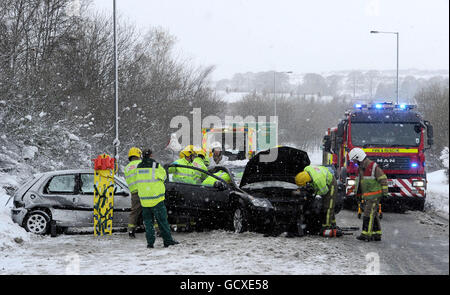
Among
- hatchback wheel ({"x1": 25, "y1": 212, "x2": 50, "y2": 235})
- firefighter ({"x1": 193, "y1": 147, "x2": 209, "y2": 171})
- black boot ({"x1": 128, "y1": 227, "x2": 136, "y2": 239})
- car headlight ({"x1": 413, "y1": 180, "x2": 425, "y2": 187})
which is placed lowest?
black boot ({"x1": 128, "y1": 227, "x2": 136, "y2": 239})

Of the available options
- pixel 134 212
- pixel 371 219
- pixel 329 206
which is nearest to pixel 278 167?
pixel 329 206

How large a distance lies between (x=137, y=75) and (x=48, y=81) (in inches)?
376

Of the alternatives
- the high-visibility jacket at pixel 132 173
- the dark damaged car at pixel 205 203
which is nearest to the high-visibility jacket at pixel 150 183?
the high-visibility jacket at pixel 132 173

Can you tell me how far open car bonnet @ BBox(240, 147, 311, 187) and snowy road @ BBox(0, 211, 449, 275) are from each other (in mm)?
1539

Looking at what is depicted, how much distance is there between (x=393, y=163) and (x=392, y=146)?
447 millimetres

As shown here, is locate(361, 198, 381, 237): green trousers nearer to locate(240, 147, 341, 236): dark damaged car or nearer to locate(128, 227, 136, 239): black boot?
locate(240, 147, 341, 236): dark damaged car

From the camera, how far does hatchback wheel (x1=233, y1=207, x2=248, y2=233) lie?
11.5 meters

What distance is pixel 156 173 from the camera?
10.2m

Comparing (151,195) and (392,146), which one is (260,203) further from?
(392,146)

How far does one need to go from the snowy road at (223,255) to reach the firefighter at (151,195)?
27 centimetres

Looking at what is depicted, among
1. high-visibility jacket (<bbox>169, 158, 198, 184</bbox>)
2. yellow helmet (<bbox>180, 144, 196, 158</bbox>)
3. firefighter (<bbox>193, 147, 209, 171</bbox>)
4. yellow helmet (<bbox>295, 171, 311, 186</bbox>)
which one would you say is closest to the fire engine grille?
firefighter (<bbox>193, 147, 209, 171</bbox>)

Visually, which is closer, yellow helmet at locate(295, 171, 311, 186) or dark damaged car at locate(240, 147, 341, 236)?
yellow helmet at locate(295, 171, 311, 186)
